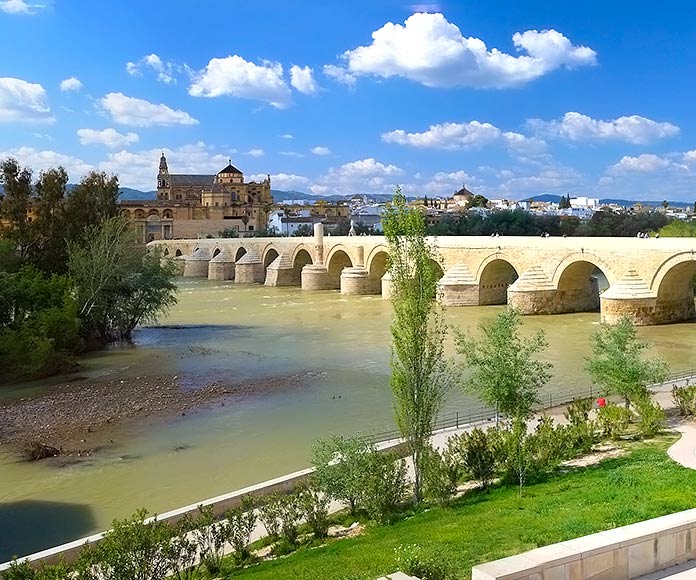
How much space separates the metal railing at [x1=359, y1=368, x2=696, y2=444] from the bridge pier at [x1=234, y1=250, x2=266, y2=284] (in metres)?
35.0

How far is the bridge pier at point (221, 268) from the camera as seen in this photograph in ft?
165

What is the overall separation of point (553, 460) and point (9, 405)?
10752mm

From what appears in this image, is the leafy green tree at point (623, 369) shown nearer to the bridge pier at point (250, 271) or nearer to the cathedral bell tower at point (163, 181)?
the bridge pier at point (250, 271)

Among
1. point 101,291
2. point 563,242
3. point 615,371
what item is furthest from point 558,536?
point 563,242

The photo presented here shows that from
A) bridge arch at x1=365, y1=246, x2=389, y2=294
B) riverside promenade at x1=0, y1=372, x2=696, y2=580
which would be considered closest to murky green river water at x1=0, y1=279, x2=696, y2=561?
riverside promenade at x1=0, y1=372, x2=696, y2=580

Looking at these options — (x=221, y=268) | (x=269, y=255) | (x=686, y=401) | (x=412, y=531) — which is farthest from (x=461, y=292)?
(x=221, y=268)

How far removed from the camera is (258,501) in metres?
7.37

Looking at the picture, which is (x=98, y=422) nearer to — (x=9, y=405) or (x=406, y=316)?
(x=9, y=405)

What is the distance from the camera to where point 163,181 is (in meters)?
94.7

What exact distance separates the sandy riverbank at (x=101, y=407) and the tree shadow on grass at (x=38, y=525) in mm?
1932

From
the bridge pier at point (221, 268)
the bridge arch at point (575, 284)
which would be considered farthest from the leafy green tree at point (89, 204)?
the bridge pier at point (221, 268)

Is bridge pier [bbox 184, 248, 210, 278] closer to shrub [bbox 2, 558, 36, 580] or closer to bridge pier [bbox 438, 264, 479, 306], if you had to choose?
bridge pier [bbox 438, 264, 479, 306]

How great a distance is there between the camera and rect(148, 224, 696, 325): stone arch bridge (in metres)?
20.6

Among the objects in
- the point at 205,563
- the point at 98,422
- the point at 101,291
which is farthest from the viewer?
the point at 101,291
